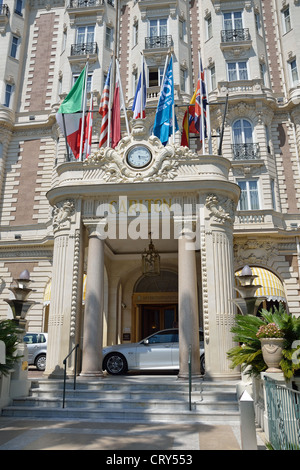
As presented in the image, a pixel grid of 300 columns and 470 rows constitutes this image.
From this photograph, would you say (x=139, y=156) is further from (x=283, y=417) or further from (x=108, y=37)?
(x=108, y=37)

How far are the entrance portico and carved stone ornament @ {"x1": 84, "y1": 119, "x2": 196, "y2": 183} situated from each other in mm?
35

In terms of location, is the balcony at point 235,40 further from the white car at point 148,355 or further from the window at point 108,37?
the white car at point 148,355

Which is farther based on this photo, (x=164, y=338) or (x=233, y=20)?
(x=233, y=20)

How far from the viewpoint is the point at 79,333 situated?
13.1m

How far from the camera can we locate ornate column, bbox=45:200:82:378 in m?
12.6

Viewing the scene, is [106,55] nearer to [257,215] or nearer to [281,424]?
[257,215]

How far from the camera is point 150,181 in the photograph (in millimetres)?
13438

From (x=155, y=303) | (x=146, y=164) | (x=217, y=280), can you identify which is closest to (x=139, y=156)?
(x=146, y=164)

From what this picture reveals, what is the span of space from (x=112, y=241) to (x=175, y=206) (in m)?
3.52

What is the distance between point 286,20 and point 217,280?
22.7 m

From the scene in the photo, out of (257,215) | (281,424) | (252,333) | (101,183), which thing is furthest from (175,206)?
(257,215)

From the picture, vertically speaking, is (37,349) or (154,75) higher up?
(154,75)

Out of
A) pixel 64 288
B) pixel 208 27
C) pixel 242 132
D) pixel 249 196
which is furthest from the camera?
pixel 208 27

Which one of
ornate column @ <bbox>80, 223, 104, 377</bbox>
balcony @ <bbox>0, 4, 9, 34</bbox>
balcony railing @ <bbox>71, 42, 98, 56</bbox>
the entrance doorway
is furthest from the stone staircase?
balcony @ <bbox>0, 4, 9, 34</bbox>
